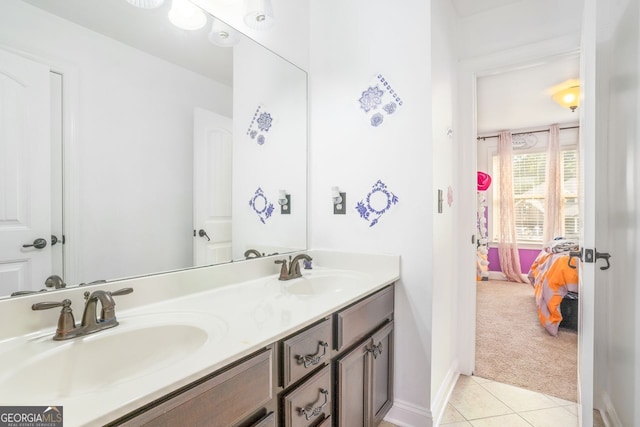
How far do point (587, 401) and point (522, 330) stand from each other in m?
2.04

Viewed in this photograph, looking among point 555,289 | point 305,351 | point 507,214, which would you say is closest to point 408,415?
point 305,351

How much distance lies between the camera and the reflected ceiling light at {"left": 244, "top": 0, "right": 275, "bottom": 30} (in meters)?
1.52

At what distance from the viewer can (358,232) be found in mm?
1840

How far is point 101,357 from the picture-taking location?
0.84m

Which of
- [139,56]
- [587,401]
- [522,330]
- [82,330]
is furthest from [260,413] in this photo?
[522,330]

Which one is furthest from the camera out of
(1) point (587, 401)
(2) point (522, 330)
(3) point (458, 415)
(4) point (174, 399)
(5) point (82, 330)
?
(2) point (522, 330)

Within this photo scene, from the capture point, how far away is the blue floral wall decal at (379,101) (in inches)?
67.8

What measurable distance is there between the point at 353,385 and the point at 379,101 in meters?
1.44

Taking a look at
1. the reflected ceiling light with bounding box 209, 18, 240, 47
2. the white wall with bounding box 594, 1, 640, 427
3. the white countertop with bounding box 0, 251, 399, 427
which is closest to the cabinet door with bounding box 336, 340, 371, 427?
the white countertop with bounding box 0, 251, 399, 427

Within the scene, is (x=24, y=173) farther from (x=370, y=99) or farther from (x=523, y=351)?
(x=523, y=351)

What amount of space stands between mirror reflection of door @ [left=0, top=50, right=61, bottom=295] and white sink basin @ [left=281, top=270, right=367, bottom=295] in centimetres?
95

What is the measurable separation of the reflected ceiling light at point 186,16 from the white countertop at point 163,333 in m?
1.04

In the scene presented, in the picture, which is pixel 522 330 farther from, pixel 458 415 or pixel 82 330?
pixel 82 330

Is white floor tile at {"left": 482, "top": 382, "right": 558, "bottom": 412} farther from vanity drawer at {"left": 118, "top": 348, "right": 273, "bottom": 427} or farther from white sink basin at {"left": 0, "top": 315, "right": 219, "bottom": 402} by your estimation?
white sink basin at {"left": 0, "top": 315, "right": 219, "bottom": 402}
